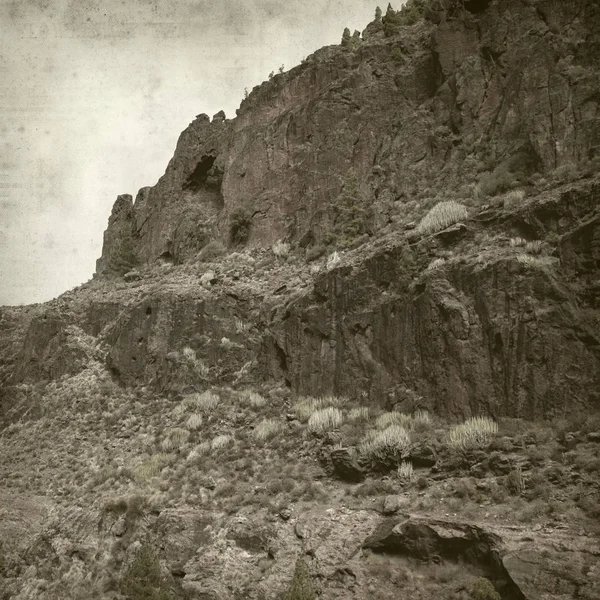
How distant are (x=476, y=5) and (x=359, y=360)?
896 inches

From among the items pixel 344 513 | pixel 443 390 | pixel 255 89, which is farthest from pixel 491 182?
pixel 255 89

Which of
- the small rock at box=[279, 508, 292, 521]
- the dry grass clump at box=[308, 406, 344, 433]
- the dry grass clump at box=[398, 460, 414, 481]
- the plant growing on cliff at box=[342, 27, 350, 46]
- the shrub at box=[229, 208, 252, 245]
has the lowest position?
the small rock at box=[279, 508, 292, 521]

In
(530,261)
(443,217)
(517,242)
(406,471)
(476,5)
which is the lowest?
(406,471)

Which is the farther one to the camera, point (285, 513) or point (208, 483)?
point (208, 483)

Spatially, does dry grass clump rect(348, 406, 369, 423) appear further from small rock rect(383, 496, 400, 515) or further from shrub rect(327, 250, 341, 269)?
shrub rect(327, 250, 341, 269)

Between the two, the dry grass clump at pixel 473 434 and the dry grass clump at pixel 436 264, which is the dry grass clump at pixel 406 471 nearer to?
the dry grass clump at pixel 473 434

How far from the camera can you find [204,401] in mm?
23500

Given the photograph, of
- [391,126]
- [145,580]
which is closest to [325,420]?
[145,580]

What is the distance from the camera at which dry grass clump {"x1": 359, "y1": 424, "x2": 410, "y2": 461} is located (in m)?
15.5

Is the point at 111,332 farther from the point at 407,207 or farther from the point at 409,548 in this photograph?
the point at 409,548

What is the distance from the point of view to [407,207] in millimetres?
27094

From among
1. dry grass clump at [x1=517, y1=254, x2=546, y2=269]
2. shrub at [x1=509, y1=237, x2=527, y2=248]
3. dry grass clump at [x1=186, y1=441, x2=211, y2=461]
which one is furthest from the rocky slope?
dry grass clump at [x1=186, y1=441, x2=211, y2=461]

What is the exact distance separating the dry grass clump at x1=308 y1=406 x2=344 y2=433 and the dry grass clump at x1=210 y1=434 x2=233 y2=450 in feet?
11.0

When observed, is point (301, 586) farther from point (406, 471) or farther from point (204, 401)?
point (204, 401)
